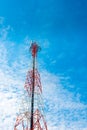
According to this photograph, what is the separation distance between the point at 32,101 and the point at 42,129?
5.66 m

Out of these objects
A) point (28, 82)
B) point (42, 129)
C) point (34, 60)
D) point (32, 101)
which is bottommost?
point (42, 129)

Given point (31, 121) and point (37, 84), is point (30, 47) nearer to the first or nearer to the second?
point (37, 84)

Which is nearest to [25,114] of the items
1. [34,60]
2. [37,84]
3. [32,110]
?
[32,110]

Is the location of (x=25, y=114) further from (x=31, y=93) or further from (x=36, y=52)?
(x=36, y=52)

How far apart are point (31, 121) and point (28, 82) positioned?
326 inches

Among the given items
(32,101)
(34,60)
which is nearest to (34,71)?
(34,60)

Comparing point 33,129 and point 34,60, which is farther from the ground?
point 34,60

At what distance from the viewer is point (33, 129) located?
191ft

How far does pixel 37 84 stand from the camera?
2504 inches

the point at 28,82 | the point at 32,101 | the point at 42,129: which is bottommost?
the point at 42,129

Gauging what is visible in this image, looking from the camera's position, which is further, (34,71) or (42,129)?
(34,71)

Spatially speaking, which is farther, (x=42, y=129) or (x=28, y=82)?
(x=28, y=82)

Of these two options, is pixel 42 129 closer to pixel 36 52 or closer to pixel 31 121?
pixel 31 121

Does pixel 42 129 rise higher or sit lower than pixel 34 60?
lower
